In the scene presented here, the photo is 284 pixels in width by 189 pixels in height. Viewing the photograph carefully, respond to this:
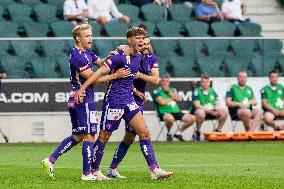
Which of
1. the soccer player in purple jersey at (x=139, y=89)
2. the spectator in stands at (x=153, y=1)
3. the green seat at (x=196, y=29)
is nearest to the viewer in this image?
the soccer player in purple jersey at (x=139, y=89)

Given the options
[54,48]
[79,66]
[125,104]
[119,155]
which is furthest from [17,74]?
[125,104]

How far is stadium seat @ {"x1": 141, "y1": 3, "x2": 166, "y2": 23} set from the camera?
27.8m

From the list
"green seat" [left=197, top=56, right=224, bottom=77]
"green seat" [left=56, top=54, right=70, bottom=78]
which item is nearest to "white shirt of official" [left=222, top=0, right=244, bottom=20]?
"green seat" [left=197, top=56, right=224, bottom=77]

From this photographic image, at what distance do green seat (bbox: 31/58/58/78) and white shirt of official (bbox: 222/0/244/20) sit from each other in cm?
580

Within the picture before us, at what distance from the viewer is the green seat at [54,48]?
25.4 m

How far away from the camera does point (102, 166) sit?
666 inches

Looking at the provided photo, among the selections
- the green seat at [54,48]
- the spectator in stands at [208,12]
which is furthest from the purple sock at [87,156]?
the spectator in stands at [208,12]

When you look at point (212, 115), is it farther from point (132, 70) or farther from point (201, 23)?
point (132, 70)

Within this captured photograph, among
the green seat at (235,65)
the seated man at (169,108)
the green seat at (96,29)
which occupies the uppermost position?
the green seat at (96,29)

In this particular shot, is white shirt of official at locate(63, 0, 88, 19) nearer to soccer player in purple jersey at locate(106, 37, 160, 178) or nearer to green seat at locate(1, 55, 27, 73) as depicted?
green seat at locate(1, 55, 27, 73)

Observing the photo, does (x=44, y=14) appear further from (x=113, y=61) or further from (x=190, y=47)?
(x=113, y=61)

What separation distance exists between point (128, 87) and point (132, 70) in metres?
0.25

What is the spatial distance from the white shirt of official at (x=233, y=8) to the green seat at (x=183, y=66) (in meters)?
2.74

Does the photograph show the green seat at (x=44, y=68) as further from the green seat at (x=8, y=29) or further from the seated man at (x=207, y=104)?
the seated man at (x=207, y=104)
